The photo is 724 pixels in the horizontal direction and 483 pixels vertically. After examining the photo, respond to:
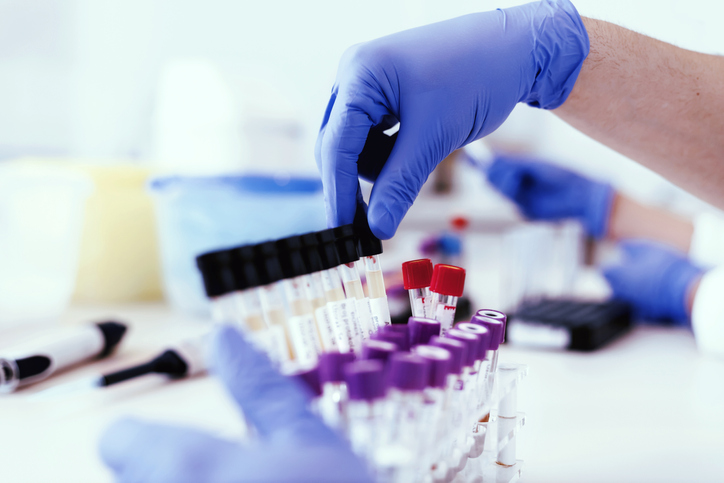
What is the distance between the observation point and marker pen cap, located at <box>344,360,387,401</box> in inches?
12.9

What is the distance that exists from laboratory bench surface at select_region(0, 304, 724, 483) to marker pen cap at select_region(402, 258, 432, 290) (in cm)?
21

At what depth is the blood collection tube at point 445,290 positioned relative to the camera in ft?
1.56

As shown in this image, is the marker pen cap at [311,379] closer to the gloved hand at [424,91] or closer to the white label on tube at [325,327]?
the white label on tube at [325,327]

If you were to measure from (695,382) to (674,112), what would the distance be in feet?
1.31

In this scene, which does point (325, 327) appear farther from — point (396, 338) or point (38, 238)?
point (38, 238)

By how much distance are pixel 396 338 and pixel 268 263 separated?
0.11 meters

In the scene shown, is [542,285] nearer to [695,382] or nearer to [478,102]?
[695,382]

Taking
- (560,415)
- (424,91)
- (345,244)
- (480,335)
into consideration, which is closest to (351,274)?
(345,244)

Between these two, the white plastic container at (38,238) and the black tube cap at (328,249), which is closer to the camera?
the black tube cap at (328,249)

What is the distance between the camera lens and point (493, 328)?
431 millimetres

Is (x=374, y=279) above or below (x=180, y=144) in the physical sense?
below

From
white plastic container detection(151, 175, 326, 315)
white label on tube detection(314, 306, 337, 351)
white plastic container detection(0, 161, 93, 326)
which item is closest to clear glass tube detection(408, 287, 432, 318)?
white label on tube detection(314, 306, 337, 351)

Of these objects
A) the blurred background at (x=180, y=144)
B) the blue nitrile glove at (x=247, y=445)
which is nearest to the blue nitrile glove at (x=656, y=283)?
the blurred background at (x=180, y=144)

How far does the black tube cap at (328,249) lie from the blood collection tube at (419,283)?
0.08 metres
